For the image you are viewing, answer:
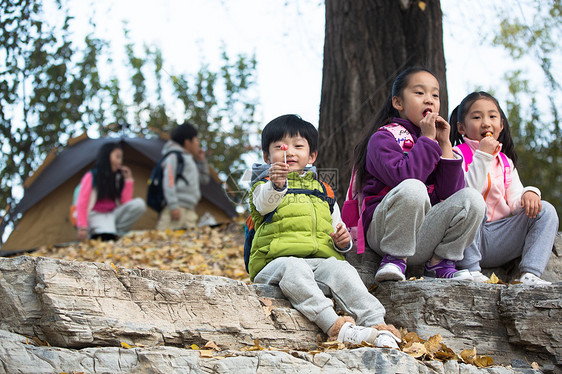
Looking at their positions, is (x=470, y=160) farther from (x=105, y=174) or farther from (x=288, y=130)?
(x=105, y=174)

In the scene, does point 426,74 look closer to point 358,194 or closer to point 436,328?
point 358,194

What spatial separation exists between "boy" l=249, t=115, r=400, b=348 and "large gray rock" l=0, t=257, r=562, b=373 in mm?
139

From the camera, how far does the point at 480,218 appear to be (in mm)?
3893

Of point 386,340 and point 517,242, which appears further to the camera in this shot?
point 517,242

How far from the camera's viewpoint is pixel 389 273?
381cm

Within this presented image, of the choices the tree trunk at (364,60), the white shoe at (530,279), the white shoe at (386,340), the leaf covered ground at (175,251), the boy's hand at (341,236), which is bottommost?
the leaf covered ground at (175,251)

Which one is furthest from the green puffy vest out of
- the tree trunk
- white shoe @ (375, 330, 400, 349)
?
the tree trunk

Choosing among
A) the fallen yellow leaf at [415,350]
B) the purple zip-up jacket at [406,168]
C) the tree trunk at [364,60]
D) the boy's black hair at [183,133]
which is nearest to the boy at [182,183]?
the boy's black hair at [183,133]

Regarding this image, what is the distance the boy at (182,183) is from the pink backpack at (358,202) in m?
5.20

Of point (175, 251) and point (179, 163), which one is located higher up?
point (179, 163)

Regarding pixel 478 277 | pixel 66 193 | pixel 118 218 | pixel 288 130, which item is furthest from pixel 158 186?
pixel 478 277

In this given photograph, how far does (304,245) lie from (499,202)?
1327 millimetres

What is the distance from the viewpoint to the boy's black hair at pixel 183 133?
381 inches

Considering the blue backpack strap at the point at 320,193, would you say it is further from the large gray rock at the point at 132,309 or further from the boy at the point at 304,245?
the large gray rock at the point at 132,309
